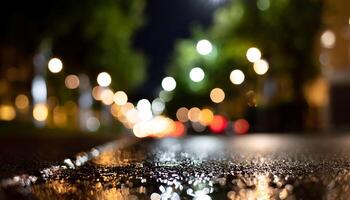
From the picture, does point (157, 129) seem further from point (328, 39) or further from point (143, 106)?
point (143, 106)

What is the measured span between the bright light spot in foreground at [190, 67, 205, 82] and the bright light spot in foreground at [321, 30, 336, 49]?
18618 mm

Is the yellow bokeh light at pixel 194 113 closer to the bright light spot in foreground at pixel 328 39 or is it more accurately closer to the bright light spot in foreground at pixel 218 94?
the bright light spot in foreground at pixel 218 94

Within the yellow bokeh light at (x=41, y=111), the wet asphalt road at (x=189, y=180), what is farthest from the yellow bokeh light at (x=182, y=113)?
the wet asphalt road at (x=189, y=180)

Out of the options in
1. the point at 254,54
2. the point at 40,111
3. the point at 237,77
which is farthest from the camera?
the point at 237,77

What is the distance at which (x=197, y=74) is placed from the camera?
73.4 metres

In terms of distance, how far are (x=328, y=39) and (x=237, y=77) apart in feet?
39.0

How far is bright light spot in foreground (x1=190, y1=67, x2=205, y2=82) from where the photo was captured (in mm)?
72113

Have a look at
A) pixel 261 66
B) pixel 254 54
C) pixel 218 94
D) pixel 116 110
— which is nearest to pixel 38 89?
pixel 254 54

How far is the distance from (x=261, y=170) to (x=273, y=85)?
4080 centimetres

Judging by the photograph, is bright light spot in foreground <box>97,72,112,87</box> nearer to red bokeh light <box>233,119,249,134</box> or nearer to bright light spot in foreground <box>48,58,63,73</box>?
bright light spot in foreground <box>48,58,63,73</box>

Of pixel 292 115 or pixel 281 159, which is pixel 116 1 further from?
pixel 281 159

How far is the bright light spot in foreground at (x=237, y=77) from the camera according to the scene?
6291cm

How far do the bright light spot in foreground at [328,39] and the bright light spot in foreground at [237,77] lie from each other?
930 centimetres

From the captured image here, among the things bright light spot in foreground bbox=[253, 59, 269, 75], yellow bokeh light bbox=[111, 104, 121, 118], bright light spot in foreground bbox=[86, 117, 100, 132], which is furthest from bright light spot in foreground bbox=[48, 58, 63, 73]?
yellow bokeh light bbox=[111, 104, 121, 118]
